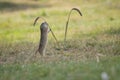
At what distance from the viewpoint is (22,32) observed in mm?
19766

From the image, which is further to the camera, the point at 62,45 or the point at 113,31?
the point at 113,31

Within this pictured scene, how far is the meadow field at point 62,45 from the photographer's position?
9523 millimetres

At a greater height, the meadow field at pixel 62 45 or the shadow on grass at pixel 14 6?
the shadow on grass at pixel 14 6

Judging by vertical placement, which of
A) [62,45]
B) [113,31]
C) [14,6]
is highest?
[14,6]

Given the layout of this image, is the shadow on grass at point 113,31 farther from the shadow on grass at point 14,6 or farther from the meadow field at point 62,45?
the shadow on grass at point 14,6

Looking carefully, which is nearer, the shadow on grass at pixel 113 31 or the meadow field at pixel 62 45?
the meadow field at pixel 62 45

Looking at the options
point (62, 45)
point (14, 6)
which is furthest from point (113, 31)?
point (14, 6)

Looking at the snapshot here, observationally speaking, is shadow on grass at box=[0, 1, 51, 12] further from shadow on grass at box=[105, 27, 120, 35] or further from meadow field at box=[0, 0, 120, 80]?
shadow on grass at box=[105, 27, 120, 35]

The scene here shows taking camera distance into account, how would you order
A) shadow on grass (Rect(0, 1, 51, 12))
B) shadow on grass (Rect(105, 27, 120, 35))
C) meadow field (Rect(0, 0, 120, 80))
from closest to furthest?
meadow field (Rect(0, 0, 120, 80)) → shadow on grass (Rect(105, 27, 120, 35)) → shadow on grass (Rect(0, 1, 51, 12))

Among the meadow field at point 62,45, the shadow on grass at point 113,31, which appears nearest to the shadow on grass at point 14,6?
the meadow field at point 62,45

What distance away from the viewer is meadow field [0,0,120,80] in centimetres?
952

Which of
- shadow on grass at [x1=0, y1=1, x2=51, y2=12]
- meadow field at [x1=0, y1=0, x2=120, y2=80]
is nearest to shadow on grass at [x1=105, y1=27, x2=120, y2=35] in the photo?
meadow field at [x1=0, y1=0, x2=120, y2=80]

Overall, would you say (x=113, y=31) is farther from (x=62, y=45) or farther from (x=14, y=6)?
(x=14, y=6)

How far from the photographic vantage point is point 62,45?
1446 cm
